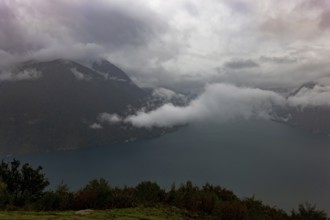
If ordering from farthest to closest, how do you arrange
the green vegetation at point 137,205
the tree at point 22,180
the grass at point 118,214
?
the tree at point 22,180 → the green vegetation at point 137,205 → the grass at point 118,214

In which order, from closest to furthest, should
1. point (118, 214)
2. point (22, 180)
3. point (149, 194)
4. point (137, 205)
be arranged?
point (118, 214)
point (137, 205)
point (149, 194)
point (22, 180)

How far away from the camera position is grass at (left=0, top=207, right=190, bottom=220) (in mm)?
29564

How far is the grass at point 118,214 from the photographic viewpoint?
2956 centimetres

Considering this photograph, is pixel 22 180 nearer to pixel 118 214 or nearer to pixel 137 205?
pixel 137 205

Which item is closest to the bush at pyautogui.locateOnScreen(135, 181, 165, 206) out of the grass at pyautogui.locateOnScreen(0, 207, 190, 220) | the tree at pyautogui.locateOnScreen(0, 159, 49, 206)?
the grass at pyautogui.locateOnScreen(0, 207, 190, 220)

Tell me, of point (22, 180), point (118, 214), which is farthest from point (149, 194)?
point (22, 180)

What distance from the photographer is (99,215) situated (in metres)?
33.2

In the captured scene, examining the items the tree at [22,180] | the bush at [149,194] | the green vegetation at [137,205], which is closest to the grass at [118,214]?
the green vegetation at [137,205]

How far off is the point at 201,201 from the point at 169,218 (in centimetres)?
1129

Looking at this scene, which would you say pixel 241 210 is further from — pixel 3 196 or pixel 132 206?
pixel 3 196

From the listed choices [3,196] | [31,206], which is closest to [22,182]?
[3,196]

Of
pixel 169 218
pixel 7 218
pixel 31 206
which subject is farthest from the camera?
pixel 31 206

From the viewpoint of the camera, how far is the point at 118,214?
35125 mm

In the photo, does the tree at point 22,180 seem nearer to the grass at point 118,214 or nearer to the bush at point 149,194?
the bush at point 149,194
